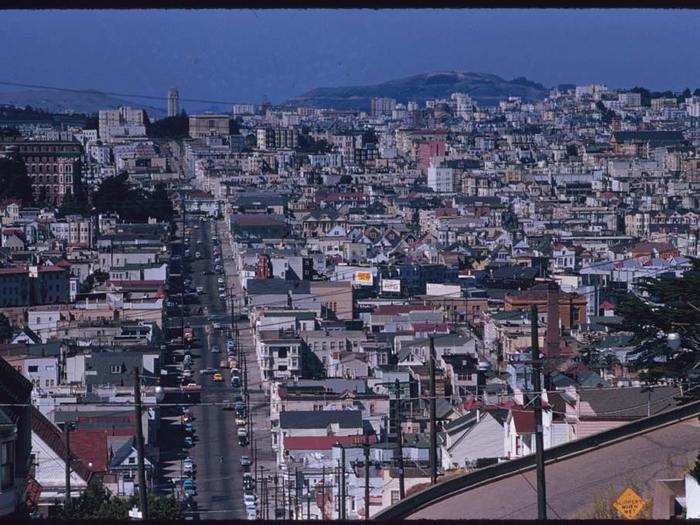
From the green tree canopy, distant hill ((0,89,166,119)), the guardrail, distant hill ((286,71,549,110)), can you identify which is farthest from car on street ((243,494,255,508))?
distant hill ((286,71,549,110))

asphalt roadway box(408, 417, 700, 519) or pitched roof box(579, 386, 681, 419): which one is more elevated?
asphalt roadway box(408, 417, 700, 519)

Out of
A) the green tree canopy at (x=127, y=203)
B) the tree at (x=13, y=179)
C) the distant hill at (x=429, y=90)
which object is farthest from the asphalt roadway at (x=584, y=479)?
the distant hill at (x=429, y=90)

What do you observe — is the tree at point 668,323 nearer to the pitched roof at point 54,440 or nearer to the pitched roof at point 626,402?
the pitched roof at point 626,402

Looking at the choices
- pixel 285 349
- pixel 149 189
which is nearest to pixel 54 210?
pixel 149 189

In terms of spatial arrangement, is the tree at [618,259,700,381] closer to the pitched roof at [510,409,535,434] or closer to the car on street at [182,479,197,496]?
the pitched roof at [510,409,535,434]

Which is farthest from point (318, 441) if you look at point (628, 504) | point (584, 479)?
point (628, 504)

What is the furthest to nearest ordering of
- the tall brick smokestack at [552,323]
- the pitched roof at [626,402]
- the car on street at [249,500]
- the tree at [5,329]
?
1. the tree at [5,329]
2. the tall brick smokestack at [552,323]
3. the car on street at [249,500]
4. the pitched roof at [626,402]
